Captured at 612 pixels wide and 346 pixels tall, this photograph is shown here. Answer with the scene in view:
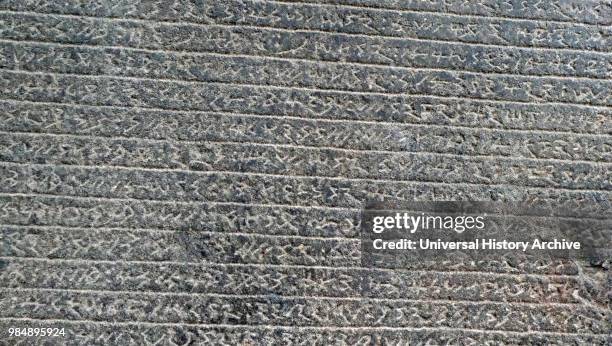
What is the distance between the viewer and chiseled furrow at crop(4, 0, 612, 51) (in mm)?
1170

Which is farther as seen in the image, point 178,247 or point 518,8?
point 518,8

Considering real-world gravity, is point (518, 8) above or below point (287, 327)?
above

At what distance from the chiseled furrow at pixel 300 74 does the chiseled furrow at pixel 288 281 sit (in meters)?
0.33

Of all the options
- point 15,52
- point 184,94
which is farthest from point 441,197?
point 15,52

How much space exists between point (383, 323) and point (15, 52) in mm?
856

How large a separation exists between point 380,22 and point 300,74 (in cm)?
19

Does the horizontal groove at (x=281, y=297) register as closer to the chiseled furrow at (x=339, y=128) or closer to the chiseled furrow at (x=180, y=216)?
the chiseled furrow at (x=180, y=216)

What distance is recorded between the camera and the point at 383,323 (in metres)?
1.12

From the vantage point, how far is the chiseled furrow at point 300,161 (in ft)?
3.66

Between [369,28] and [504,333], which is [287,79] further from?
[504,333]

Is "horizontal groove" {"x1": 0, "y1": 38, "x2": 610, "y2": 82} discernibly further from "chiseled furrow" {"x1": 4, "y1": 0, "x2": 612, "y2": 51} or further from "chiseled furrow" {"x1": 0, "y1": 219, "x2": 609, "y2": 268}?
"chiseled furrow" {"x1": 0, "y1": 219, "x2": 609, "y2": 268}

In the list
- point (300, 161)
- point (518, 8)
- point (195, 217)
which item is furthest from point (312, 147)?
point (518, 8)

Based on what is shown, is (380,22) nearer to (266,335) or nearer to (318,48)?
(318,48)

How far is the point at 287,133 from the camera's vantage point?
3.78 feet
